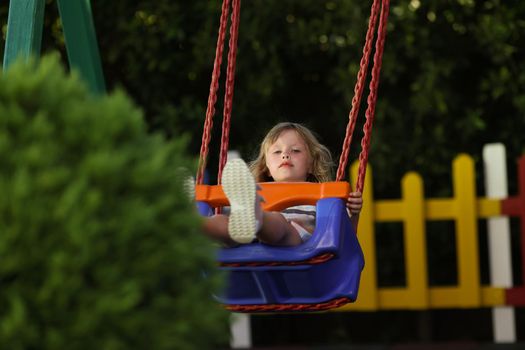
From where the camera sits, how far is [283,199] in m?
3.83

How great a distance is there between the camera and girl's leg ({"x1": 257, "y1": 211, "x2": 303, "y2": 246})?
11.4 feet

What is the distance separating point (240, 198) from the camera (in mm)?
A: 3262

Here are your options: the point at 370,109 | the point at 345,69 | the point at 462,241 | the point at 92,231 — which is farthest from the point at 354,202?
the point at 345,69

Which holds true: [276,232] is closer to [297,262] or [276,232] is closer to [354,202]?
[297,262]

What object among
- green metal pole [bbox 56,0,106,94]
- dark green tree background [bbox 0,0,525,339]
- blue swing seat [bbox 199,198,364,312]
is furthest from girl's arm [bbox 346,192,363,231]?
dark green tree background [bbox 0,0,525,339]

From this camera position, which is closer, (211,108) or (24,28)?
(24,28)

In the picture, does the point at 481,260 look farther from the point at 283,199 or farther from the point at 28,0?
the point at 28,0

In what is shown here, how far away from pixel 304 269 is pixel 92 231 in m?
1.76

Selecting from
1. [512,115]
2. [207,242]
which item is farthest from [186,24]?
[207,242]

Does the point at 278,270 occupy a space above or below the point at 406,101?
below

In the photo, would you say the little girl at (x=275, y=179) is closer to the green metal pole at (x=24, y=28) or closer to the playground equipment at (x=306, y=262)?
the playground equipment at (x=306, y=262)

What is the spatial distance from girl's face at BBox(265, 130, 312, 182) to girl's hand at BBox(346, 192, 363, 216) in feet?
1.55

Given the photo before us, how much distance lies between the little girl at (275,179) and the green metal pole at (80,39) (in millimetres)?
726

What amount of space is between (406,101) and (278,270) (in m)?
3.97
